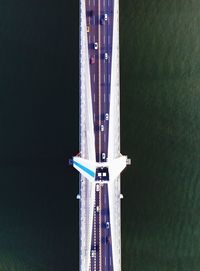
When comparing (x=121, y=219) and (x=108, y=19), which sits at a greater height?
(x=108, y=19)

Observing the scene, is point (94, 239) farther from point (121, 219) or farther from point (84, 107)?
point (84, 107)

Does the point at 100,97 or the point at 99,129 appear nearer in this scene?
the point at 100,97

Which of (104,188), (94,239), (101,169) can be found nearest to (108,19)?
(101,169)

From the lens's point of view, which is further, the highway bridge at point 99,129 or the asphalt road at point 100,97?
the asphalt road at point 100,97

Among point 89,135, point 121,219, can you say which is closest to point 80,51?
point 89,135

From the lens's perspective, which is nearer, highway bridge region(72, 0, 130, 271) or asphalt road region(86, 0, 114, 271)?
highway bridge region(72, 0, 130, 271)

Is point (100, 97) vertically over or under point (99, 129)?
over
